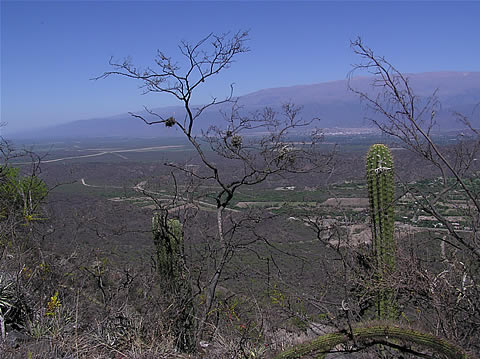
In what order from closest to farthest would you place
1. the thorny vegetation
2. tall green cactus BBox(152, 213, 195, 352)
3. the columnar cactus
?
the thorny vegetation → tall green cactus BBox(152, 213, 195, 352) → the columnar cactus

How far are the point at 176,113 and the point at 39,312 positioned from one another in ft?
11.8

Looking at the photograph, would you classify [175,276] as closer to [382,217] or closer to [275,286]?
[275,286]

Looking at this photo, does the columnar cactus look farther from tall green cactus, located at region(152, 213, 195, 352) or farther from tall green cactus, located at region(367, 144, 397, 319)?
tall green cactus, located at region(367, 144, 397, 319)

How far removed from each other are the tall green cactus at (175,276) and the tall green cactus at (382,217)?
8.37 feet

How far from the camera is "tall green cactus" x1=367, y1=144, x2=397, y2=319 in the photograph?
5.45 metres

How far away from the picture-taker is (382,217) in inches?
224

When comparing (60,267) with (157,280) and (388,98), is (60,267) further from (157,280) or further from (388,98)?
(388,98)

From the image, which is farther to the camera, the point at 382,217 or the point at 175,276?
the point at 175,276

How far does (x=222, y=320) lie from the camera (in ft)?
22.4

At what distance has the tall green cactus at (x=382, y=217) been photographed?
5449 mm

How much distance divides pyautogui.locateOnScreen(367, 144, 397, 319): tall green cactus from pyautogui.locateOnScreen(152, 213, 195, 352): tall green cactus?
2.55m

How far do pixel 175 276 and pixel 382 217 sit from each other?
3058 millimetres

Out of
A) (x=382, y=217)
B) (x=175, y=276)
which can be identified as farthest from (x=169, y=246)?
(x=382, y=217)

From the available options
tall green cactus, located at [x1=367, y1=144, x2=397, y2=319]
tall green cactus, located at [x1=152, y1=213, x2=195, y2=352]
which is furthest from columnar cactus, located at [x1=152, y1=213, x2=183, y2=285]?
tall green cactus, located at [x1=367, y1=144, x2=397, y2=319]
